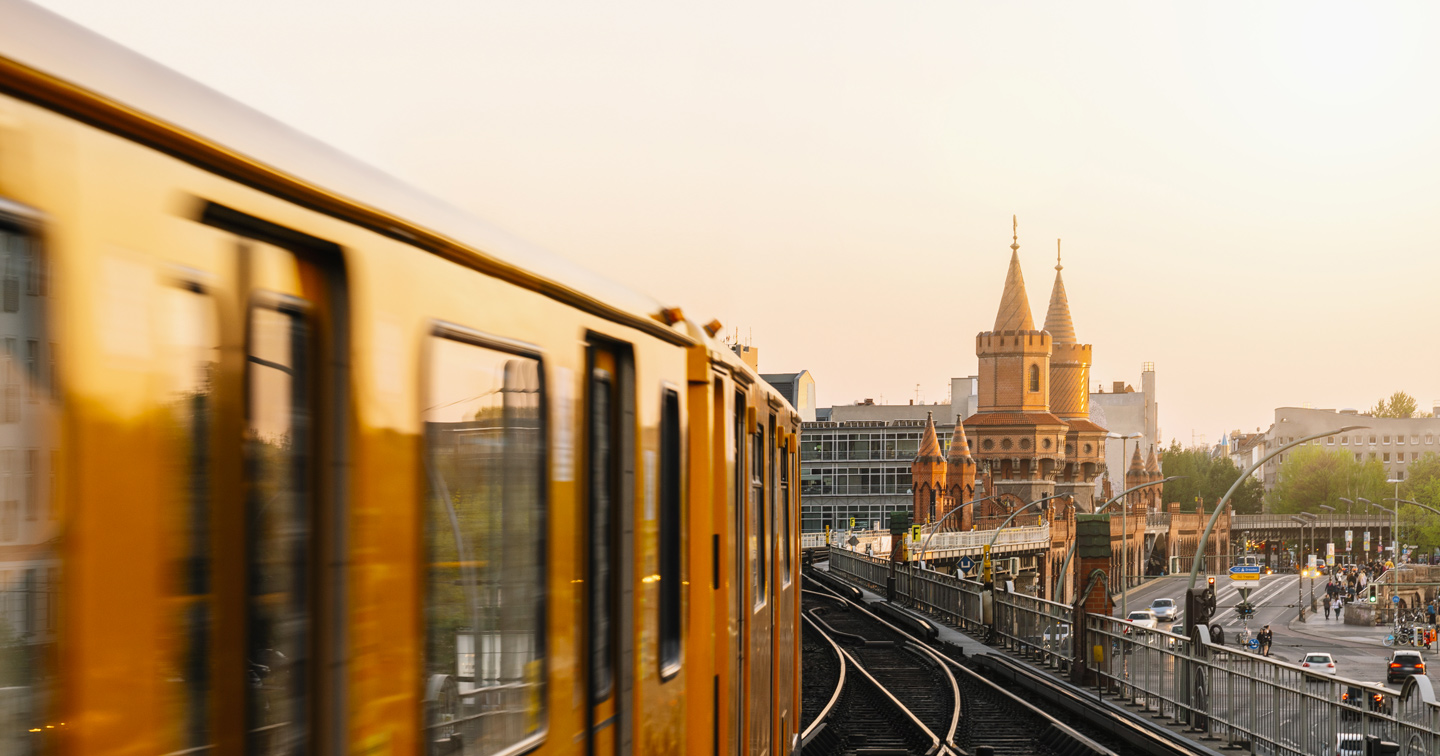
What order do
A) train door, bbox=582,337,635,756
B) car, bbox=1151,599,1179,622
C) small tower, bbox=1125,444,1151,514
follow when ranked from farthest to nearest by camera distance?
small tower, bbox=1125,444,1151,514
car, bbox=1151,599,1179,622
train door, bbox=582,337,635,756

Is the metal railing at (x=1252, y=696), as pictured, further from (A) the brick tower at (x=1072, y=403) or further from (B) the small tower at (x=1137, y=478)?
(B) the small tower at (x=1137, y=478)

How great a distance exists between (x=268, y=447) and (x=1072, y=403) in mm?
139885

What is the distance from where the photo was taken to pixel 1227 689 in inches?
569

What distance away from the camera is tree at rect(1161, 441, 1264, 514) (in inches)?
6570

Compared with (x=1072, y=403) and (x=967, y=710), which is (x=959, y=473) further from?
(x=967, y=710)

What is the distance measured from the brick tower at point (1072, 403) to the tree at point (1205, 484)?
1115 inches

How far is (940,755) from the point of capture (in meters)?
14.4

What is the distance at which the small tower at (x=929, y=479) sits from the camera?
98688 millimetres

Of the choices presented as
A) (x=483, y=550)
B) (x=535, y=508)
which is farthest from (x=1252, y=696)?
(x=483, y=550)

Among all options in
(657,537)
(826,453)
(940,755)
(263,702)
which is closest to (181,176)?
(263,702)

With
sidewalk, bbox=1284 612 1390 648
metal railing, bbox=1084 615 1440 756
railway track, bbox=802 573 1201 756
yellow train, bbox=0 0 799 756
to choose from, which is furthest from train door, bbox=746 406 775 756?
sidewalk, bbox=1284 612 1390 648

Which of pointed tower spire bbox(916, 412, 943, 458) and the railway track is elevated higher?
pointed tower spire bbox(916, 412, 943, 458)

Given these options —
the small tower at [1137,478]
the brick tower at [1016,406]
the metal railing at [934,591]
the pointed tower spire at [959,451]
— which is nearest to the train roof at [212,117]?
the metal railing at [934,591]

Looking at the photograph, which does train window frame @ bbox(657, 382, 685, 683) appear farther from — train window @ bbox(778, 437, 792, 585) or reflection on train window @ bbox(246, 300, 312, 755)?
train window @ bbox(778, 437, 792, 585)
